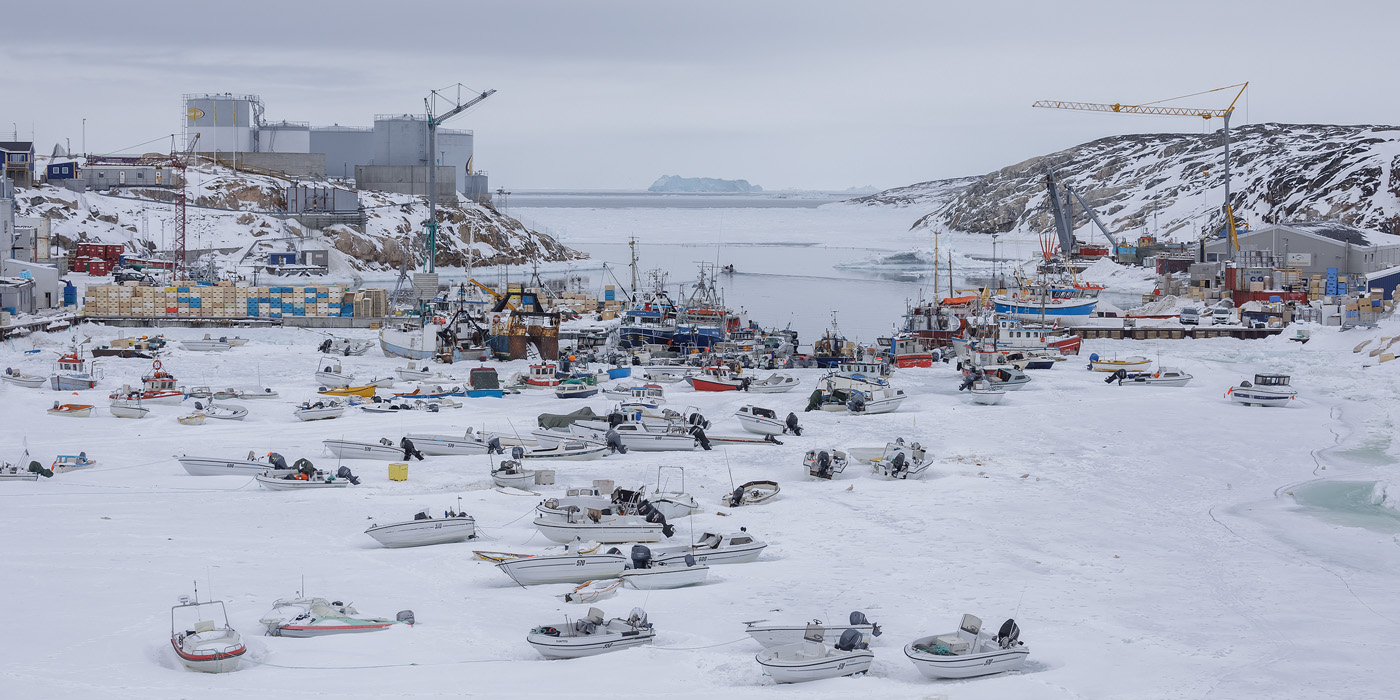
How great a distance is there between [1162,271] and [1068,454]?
2312 inches

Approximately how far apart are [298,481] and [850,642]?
12.9 metres

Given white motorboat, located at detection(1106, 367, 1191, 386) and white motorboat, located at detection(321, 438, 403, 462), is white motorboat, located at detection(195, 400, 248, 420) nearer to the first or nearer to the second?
white motorboat, located at detection(321, 438, 403, 462)

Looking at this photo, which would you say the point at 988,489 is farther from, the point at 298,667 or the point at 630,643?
the point at 298,667

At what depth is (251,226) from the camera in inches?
3103

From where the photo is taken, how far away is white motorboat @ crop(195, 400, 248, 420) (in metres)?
31.1

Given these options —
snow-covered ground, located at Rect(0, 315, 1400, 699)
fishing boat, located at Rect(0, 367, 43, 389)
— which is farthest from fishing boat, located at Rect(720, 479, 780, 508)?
fishing boat, located at Rect(0, 367, 43, 389)

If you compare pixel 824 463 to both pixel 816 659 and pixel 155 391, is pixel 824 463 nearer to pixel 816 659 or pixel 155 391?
pixel 816 659

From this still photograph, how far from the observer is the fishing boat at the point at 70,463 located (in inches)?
931

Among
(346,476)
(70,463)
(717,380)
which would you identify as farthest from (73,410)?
(717,380)

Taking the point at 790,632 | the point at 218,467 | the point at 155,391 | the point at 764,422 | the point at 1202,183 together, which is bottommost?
the point at 790,632

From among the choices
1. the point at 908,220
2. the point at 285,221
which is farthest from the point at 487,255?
the point at 908,220

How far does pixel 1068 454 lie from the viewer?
28.2m

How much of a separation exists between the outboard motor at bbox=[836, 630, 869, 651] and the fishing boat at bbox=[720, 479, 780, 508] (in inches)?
332

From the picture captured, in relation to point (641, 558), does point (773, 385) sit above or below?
above
